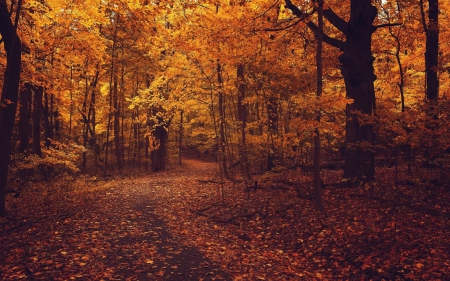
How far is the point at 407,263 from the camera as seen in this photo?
5746mm

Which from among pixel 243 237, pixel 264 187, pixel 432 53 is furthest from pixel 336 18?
pixel 243 237

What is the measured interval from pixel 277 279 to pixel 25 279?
14.7ft

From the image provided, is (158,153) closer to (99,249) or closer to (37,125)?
(37,125)

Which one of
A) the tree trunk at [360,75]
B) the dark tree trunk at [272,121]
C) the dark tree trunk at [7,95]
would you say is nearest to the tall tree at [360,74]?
the tree trunk at [360,75]

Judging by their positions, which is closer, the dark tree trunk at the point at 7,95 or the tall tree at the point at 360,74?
the dark tree trunk at the point at 7,95

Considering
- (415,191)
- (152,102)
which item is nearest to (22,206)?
(152,102)

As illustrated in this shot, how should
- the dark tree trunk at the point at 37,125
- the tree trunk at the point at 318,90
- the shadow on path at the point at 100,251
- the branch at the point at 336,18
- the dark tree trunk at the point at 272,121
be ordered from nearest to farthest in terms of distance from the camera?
1. the shadow on path at the point at 100,251
2. the tree trunk at the point at 318,90
3. the branch at the point at 336,18
4. the dark tree trunk at the point at 272,121
5. the dark tree trunk at the point at 37,125

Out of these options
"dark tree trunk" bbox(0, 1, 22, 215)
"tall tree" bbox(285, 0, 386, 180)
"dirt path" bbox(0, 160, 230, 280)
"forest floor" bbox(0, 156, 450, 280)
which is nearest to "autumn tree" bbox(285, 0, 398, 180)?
"tall tree" bbox(285, 0, 386, 180)

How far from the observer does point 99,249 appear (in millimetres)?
7055

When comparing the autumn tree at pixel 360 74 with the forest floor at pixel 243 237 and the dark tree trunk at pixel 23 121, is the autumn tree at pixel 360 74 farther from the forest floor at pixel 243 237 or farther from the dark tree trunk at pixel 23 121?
the dark tree trunk at pixel 23 121

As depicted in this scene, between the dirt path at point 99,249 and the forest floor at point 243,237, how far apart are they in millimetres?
23

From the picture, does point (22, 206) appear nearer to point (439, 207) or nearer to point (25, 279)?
point (25, 279)

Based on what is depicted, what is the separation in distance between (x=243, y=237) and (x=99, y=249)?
3.69 m

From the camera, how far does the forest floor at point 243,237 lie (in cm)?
595
